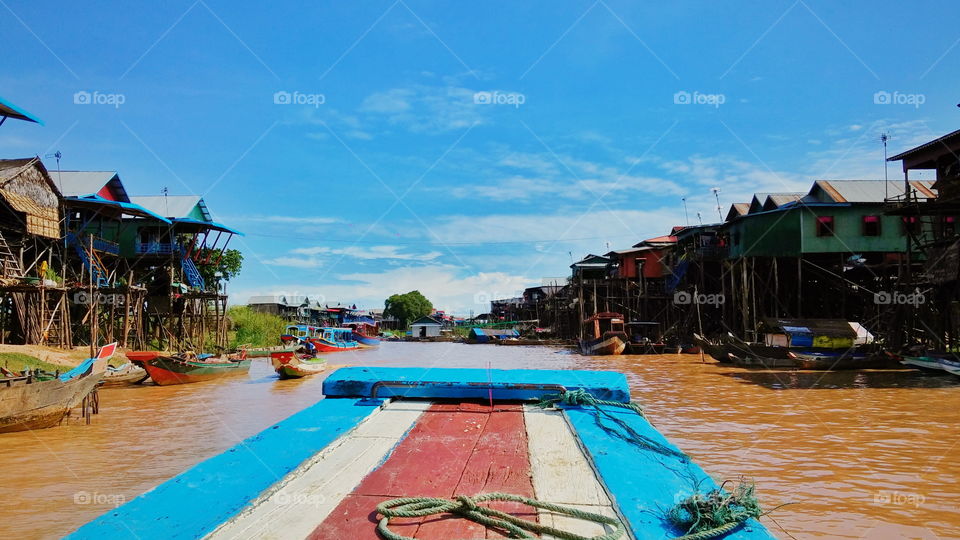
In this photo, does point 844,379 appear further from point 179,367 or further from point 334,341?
point 334,341

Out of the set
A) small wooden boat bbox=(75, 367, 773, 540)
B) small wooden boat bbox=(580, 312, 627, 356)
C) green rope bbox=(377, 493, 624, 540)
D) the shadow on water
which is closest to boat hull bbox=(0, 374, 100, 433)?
small wooden boat bbox=(75, 367, 773, 540)

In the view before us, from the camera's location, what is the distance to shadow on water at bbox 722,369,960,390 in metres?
16.2

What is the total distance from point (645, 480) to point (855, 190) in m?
32.2

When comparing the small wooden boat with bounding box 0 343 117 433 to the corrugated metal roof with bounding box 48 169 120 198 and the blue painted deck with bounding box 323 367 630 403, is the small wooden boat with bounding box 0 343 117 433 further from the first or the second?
the corrugated metal roof with bounding box 48 169 120 198

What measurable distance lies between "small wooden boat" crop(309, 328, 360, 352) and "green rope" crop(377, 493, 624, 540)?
36.6 meters

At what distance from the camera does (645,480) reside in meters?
2.82

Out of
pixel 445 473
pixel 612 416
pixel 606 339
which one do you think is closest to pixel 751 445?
pixel 612 416

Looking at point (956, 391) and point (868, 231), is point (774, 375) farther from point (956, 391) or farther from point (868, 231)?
point (868, 231)

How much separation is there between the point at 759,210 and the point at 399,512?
33426 mm

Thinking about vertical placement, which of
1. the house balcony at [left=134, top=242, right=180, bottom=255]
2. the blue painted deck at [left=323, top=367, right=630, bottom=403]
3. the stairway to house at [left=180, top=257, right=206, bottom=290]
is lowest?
the blue painted deck at [left=323, top=367, right=630, bottom=403]

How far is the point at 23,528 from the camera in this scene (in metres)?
6.32

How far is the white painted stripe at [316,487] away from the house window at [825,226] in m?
29.4

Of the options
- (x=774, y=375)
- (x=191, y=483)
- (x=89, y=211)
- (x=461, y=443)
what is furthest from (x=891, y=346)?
(x=89, y=211)

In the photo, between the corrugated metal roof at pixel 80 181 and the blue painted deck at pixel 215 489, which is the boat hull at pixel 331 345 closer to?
the corrugated metal roof at pixel 80 181
